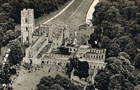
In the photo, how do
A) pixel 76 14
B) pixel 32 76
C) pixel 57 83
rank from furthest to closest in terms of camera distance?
1. pixel 76 14
2. pixel 32 76
3. pixel 57 83

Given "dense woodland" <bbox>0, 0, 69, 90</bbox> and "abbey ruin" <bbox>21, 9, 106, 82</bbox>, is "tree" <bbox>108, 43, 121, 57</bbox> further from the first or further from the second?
"dense woodland" <bbox>0, 0, 69, 90</bbox>

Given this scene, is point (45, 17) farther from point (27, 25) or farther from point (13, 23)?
point (27, 25)

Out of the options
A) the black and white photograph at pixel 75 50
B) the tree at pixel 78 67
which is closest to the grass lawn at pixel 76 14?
the black and white photograph at pixel 75 50

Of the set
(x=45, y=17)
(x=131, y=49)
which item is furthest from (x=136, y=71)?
(x=45, y=17)

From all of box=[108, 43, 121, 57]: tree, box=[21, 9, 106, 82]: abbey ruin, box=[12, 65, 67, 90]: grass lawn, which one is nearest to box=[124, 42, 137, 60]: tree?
box=[108, 43, 121, 57]: tree

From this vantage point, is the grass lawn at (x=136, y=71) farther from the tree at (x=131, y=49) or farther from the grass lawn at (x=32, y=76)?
the grass lawn at (x=32, y=76)

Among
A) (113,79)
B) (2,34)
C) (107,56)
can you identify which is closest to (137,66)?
(107,56)

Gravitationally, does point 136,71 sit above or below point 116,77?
below

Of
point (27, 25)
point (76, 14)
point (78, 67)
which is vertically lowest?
point (78, 67)
